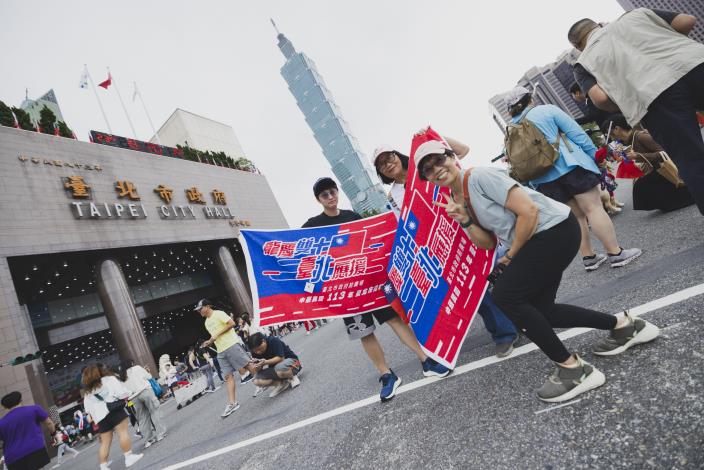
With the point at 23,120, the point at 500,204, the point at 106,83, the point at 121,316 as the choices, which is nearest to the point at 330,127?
the point at 106,83

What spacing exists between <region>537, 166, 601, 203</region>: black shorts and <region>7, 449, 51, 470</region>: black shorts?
7289 mm

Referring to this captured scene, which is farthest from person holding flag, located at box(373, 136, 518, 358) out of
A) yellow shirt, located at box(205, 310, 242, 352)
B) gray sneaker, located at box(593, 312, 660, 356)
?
yellow shirt, located at box(205, 310, 242, 352)

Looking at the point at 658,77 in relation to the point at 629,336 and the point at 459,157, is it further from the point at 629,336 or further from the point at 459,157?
the point at 629,336

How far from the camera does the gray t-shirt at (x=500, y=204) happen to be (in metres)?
1.72

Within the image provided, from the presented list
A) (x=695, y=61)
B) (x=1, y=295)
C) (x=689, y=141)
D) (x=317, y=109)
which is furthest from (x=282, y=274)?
(x=317, y=109)

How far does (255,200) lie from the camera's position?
30.6 meters

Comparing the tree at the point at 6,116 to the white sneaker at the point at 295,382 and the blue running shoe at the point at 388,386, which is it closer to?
the white sneaker at the point at 295,382

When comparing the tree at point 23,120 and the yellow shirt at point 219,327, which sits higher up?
the tree at point 23,120

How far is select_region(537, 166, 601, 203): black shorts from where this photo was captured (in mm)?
3170

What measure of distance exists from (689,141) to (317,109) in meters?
205

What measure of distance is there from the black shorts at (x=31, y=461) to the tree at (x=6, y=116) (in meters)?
18.6

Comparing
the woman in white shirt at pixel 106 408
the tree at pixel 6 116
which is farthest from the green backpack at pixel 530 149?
the tree at pixel 6 116

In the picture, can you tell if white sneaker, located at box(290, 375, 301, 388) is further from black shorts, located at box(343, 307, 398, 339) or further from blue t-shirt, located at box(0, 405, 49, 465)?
blue t-shirt, located at box(0, 405, 49, 465)

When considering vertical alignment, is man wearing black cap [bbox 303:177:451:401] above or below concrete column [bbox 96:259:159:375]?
below
